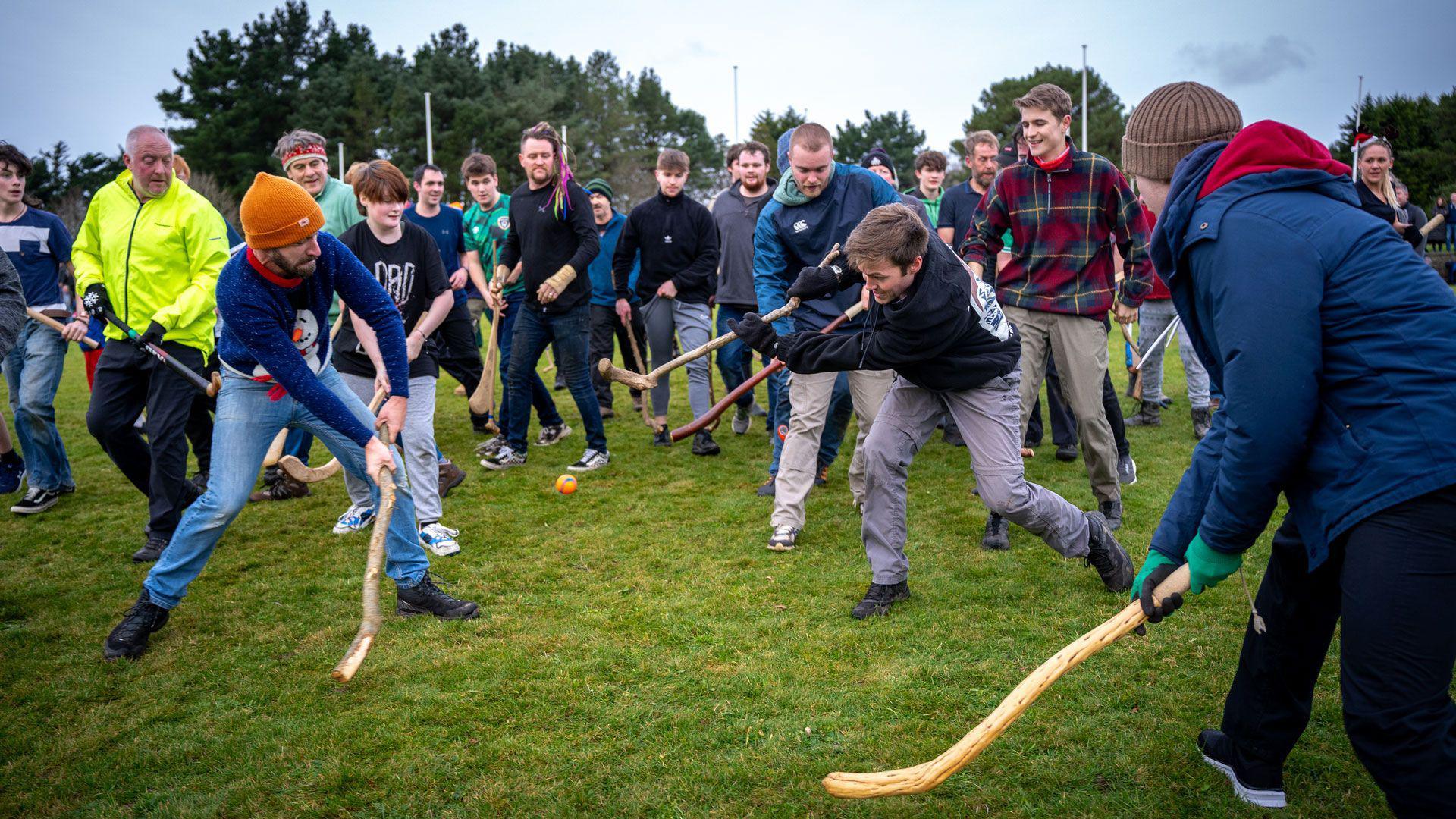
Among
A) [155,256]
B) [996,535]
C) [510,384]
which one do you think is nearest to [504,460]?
[510,384]

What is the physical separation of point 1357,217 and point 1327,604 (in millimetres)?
1123

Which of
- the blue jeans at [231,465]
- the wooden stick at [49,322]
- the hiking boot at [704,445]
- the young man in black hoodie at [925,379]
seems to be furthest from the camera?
the hiking boot at [704,445]

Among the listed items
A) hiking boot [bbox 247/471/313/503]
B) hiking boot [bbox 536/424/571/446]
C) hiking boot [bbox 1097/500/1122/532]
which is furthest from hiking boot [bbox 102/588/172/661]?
hiking boot [bbox 1097/500/1122/532]

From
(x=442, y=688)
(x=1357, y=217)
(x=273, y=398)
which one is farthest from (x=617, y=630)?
A: (x=1357, y=217)

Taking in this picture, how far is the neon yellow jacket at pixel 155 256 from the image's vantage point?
5.38 meters

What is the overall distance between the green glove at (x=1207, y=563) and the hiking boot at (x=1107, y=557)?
6.53ft

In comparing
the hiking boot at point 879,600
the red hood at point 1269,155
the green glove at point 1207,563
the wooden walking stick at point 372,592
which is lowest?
the hiking boot at point 879,600

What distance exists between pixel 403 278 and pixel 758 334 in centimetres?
241

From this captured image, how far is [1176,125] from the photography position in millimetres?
2598

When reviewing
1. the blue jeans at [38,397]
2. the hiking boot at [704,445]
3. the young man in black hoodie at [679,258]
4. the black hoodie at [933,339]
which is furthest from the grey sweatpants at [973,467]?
the blue jeans at [38,397]

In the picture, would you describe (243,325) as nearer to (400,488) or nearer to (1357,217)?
(400,488)

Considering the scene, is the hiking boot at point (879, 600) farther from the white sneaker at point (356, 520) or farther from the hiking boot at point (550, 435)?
the hiking boot at point (550, 435)

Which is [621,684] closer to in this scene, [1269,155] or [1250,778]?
[1250,778]

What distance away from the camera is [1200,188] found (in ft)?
7.59
